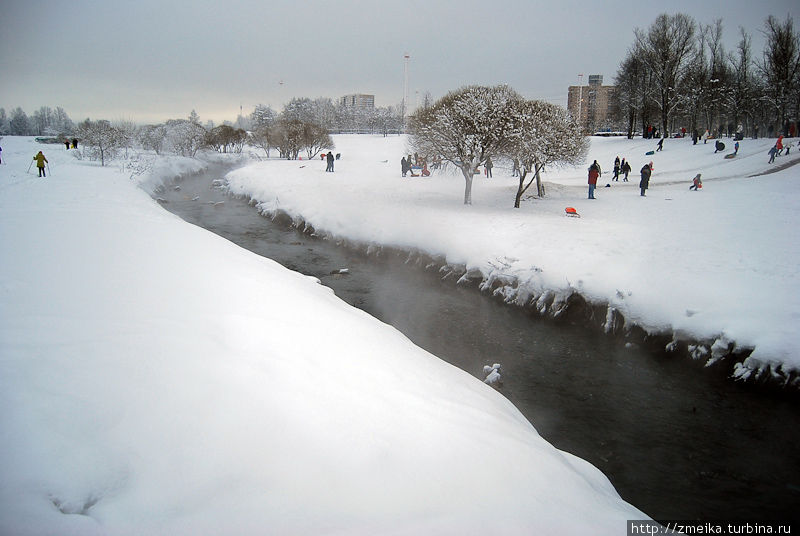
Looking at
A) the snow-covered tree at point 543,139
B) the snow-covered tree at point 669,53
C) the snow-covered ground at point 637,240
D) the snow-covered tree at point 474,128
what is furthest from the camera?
the snow-covered tree at point 669,53

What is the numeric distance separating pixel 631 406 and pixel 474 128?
51.6 ft

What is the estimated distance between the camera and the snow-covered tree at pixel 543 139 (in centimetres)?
2061

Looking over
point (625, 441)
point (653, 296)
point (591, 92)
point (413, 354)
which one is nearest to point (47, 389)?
point (413, 354)

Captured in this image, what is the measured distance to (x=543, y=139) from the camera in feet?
67.9

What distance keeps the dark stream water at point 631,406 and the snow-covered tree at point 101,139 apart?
3768cm

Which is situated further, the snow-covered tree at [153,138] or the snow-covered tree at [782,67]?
the snow-covered tree at [153,138]

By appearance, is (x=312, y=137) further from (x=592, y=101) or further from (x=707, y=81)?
(x=592, y=101)

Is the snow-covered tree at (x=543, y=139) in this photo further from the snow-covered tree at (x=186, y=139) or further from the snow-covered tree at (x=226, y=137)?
the snow-covered tree at (x=226, y=137)

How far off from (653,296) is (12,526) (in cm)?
1248

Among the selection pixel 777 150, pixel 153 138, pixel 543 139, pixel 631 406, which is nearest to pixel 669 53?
A: pixel 777 150

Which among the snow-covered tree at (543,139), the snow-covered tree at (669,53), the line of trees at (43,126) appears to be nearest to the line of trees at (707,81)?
the snow-covered tree at (669,53)

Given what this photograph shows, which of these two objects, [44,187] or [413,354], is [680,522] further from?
[44,187]

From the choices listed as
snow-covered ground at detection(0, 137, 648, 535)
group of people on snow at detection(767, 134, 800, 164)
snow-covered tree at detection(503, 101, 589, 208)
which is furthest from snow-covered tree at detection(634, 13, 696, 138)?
snow-covered ground at detection(0, 137, 648, 535)

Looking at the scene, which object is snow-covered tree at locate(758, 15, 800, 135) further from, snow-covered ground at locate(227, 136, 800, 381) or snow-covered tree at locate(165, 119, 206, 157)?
snow-covered tree at locate(165, 119, 206, 157)
